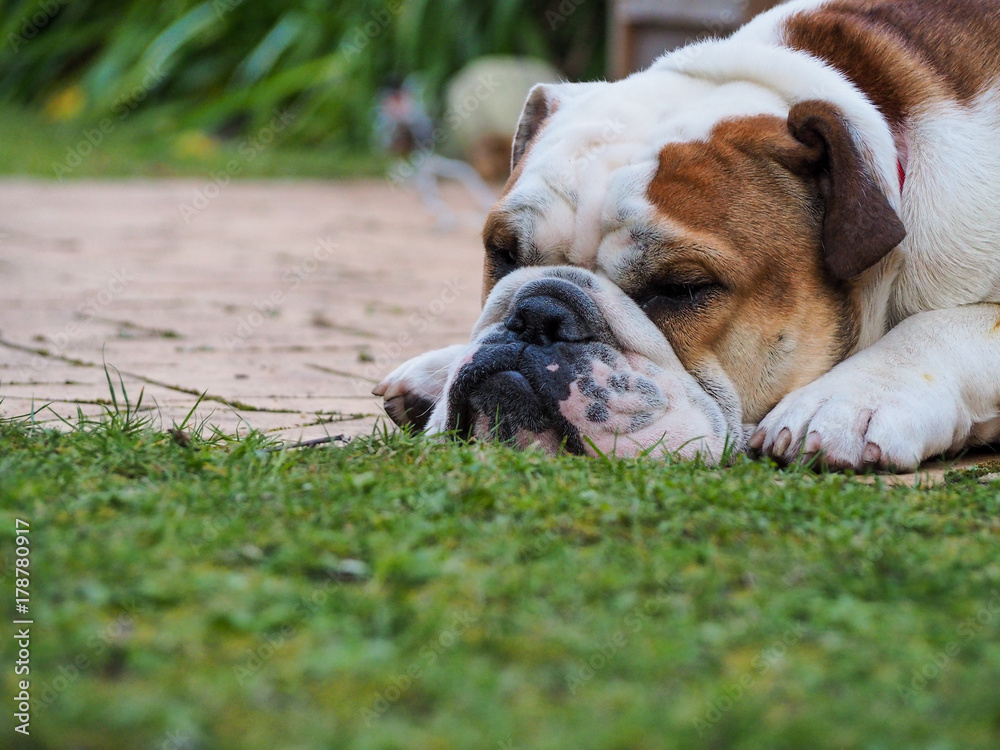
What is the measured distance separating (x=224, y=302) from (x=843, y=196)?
2824 millimetres

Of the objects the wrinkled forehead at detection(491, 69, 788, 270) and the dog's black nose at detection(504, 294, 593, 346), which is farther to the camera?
the wrinkled forehead at detection(491, 69, 788, 270)

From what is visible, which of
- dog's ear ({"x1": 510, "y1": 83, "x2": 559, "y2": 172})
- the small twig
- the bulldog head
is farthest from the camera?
dog's ear ({"x1": 510, "y1": 83, "x2": 559, "y2": 172})

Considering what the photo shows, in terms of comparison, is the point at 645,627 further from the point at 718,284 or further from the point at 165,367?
the point at 165,367

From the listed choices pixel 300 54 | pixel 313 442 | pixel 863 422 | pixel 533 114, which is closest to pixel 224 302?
pixel 533 114

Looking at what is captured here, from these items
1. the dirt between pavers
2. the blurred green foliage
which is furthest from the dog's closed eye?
the blurred green foliage

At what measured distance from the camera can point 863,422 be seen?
2.54 meters

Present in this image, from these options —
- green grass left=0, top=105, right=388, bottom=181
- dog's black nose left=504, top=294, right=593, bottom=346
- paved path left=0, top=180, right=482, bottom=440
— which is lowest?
green grass left=0, top=105, right=388, bottom=181

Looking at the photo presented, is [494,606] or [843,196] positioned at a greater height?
[843,196]

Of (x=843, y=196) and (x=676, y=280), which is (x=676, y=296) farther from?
(x=843, y=196)

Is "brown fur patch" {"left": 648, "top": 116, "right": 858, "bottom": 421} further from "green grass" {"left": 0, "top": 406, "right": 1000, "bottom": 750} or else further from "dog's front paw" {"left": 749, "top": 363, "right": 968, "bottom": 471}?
"green grass" {"left": 0, "top": 406, "right": 1000, "bottom": 750}

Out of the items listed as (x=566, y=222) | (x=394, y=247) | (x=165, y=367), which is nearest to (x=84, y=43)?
(x=394, y=247)

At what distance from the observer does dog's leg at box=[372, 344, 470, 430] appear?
302 centimetres

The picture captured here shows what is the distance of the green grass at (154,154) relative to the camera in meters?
9.84

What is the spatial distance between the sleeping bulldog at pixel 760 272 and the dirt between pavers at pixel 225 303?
0.78 ft
